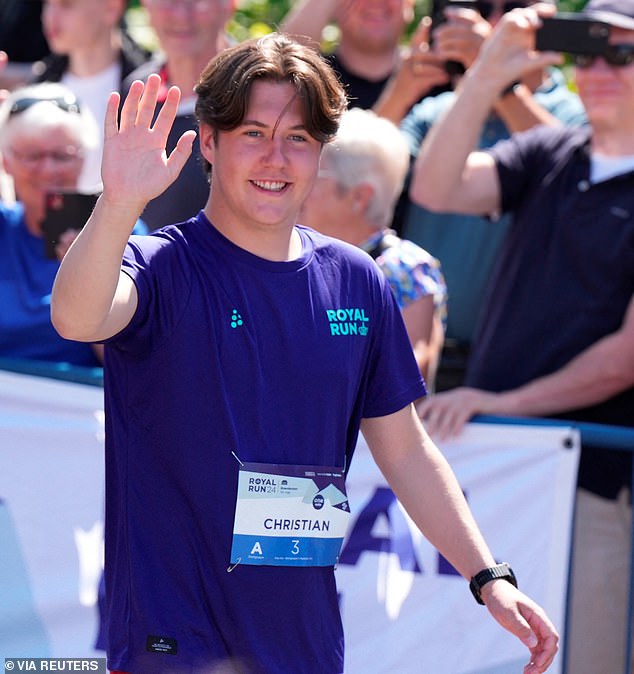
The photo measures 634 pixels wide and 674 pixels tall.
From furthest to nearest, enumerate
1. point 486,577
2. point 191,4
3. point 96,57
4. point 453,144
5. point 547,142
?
point 96,57
point 191,4
point 547,142
point 453,144
point 486,577

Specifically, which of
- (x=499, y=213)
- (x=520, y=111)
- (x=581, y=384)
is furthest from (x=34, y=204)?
(x=581, y=384)

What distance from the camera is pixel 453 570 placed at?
14.2ft

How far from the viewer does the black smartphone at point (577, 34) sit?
15.1ft

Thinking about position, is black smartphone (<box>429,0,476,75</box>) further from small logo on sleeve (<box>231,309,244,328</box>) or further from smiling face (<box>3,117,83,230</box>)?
small logo on sleeve (<box>231,309,244,328</box>)

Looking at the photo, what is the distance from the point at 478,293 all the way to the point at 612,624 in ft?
5.14

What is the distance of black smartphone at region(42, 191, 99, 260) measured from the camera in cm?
446

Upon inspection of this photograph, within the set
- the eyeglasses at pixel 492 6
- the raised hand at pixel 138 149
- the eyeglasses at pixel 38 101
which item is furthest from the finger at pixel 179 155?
the eyeglasses at pixel 492 6

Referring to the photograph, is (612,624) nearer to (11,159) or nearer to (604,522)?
(604,522)

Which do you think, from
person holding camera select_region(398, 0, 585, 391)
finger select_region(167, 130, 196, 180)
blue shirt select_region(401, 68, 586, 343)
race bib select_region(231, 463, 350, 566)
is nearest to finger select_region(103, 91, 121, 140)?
finger select_region(167, 130, 196, 180)

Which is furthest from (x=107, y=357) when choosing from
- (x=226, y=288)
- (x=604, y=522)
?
(x=604, y=522)

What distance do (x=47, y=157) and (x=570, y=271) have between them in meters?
1.87

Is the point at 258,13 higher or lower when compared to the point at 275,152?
→ lower

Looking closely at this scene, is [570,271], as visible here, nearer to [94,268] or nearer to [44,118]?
[44,118]

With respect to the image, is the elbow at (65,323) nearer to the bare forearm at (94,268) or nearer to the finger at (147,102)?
the bare forearm at (94,268)
